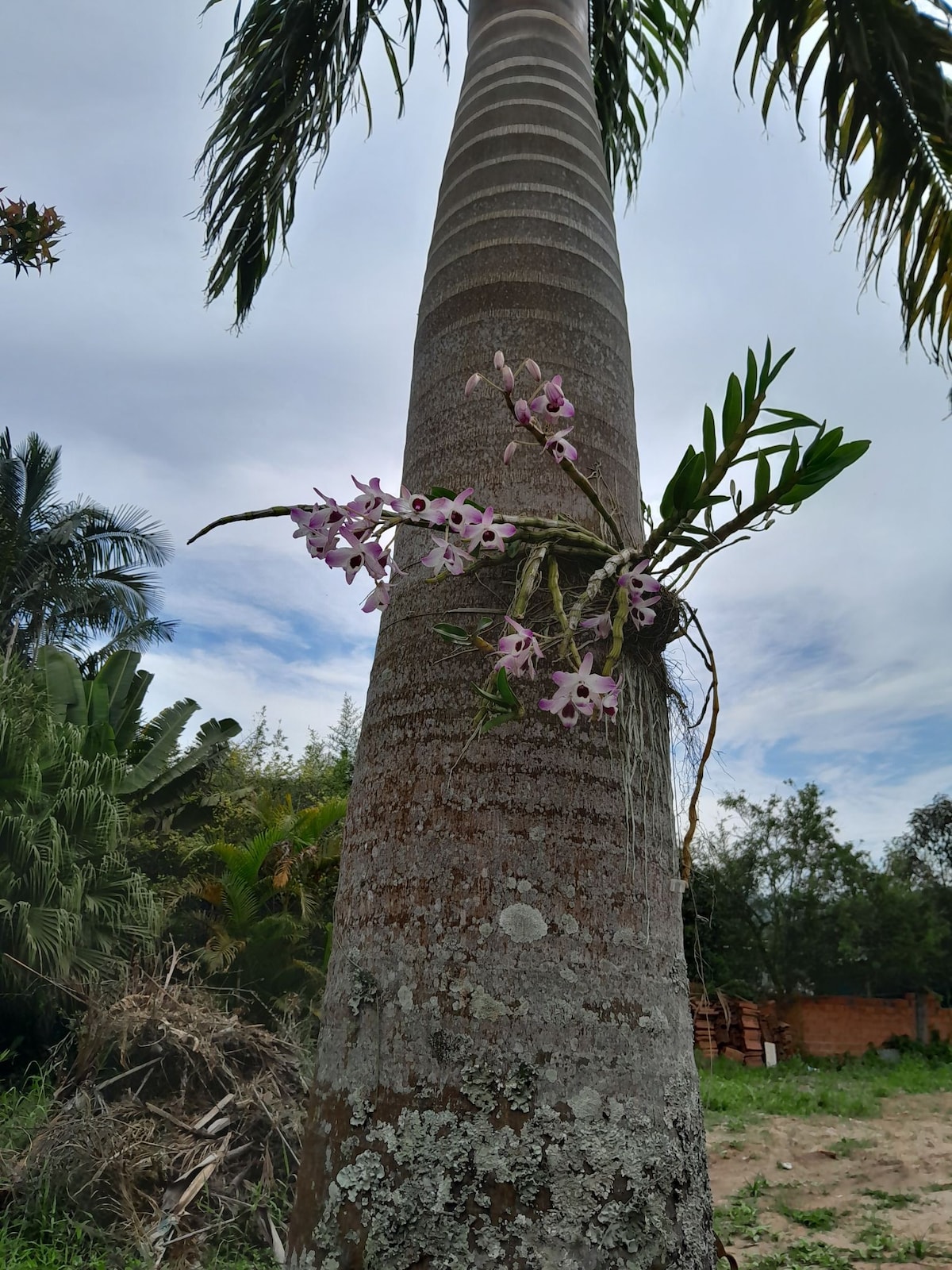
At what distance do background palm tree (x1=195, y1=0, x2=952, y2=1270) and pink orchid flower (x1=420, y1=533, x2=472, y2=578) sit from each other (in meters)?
0.15

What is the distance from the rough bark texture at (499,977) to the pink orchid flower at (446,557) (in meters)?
0.15

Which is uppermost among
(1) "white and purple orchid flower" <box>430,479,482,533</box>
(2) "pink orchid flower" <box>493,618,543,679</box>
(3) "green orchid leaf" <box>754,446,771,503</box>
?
(3) "green orchid leaf" <box>754,446,771,503</box>

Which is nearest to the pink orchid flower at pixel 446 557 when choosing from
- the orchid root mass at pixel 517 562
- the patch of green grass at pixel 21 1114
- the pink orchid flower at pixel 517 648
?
the orchid root mass at pixel 517 562

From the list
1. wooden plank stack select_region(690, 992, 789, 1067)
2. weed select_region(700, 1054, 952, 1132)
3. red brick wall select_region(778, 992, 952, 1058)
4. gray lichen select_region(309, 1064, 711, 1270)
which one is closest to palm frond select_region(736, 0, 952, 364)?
gray lichen select_region(309, 1064, 711, 1270)

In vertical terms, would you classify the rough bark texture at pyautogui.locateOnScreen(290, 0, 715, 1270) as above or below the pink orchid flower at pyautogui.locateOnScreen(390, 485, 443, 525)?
below

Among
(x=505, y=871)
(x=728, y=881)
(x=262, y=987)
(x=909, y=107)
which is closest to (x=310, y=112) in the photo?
(x=909, y=107)

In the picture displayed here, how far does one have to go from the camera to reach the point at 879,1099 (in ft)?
29.9

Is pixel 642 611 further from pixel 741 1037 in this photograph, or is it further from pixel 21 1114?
pixel 741 1037

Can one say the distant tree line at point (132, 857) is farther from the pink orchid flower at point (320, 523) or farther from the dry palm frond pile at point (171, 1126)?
the pink orchid flower at point (320, 523)

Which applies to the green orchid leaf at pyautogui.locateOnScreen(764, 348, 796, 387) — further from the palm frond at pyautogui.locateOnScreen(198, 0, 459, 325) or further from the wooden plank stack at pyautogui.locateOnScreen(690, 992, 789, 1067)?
the wooden plank stack at pyautogui.locateOnScreen(690, 992, 789, 1067)

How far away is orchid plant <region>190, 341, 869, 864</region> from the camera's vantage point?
121 cm

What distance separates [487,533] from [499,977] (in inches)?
24.0

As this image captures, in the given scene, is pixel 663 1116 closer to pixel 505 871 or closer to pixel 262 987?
pixel 505 871

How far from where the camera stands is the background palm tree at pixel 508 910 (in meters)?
1.05
